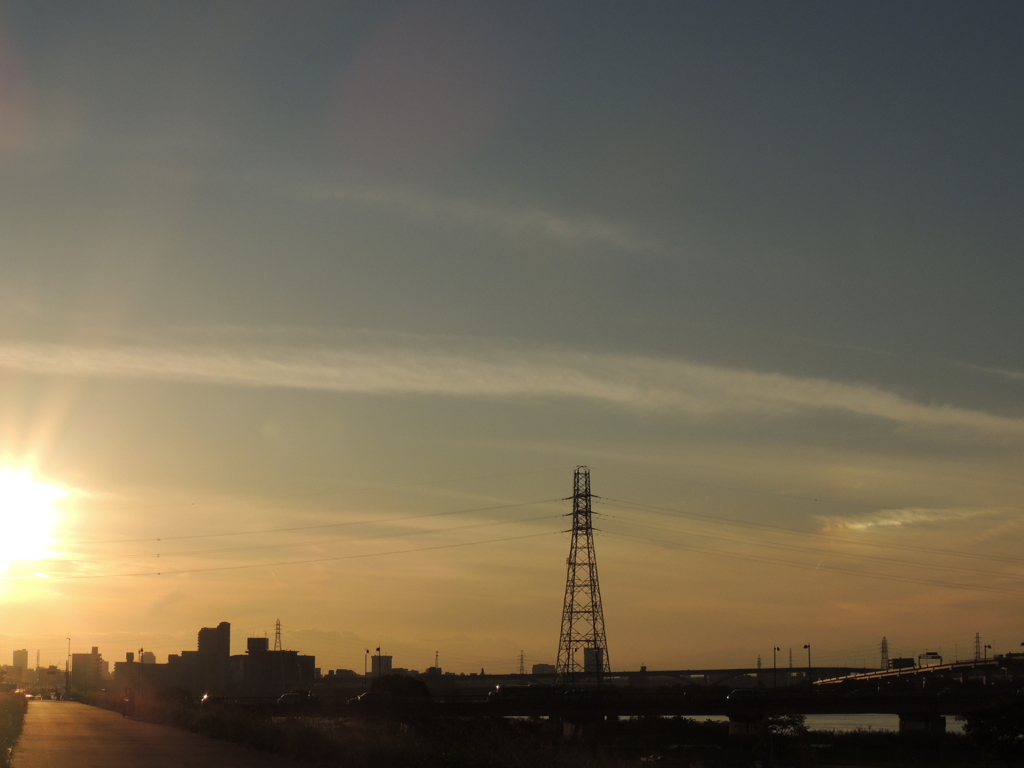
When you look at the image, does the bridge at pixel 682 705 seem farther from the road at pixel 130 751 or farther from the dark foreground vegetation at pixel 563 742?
the road at pixel 130 751

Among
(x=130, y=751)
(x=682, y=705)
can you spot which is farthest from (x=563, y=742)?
(x=682, y=705)

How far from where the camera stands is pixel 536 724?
83062mm

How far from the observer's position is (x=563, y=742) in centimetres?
3728

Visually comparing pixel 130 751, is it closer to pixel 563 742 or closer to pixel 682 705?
pixel 563 742

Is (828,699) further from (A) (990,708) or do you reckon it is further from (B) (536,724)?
(B) (536,724)

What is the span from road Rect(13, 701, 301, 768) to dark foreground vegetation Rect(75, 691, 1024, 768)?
144 cm

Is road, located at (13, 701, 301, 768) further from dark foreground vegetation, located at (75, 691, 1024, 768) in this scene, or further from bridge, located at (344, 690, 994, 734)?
bridge, located at (344, 690, 994, 734)

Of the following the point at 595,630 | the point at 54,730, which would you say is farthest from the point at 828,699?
the point at 54,730

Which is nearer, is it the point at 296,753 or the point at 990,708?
the point at 296,753

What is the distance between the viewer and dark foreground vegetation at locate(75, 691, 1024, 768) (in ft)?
98.3

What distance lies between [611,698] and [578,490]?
20767 millimetres

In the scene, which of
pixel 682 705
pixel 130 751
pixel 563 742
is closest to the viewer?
pixel 563 742

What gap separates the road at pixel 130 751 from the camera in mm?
35125

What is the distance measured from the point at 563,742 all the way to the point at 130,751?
1830 cm
